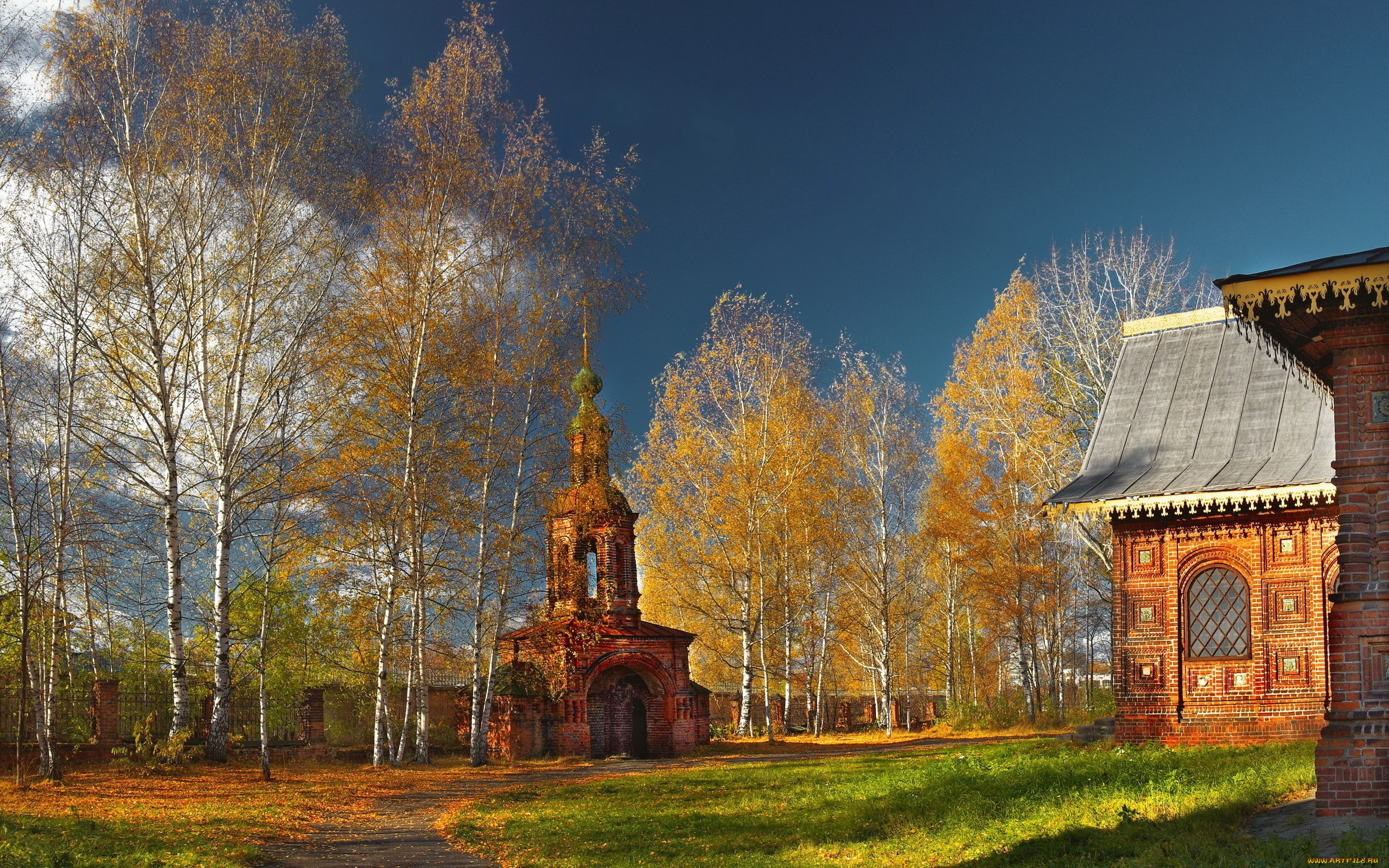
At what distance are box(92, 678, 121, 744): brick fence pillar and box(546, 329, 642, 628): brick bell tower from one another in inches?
335

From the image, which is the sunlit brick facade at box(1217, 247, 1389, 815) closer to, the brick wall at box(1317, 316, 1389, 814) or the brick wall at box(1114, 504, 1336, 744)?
the brick wall at box(1317, 316, 1389, 814)

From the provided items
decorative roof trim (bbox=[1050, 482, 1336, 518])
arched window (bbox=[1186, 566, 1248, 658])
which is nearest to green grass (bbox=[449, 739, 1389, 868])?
arched window (bbox=[1186, 566, 1248, 658])

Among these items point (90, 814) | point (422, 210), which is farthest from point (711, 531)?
point (90, 814)

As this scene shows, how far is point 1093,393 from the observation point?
3091cm

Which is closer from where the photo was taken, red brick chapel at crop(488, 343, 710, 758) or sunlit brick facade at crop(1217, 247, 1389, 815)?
sunlit brick facade at crop(1217, 247, 1389, 815)

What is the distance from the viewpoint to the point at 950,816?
434 inches

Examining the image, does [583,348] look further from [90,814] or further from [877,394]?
[90,814]

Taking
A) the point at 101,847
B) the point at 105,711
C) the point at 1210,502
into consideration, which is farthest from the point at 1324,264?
the point at 105,711

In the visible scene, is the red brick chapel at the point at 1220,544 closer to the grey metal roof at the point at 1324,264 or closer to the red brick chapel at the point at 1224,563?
the red brick chapel at the point at 1224,563

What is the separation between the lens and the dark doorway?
29.2 m

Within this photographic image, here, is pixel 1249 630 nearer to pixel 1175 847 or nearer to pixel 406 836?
pixel 1175 847

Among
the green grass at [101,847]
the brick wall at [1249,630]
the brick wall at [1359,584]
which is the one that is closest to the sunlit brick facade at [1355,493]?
the brick wall at [1359,584]

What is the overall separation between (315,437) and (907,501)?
2217 cm

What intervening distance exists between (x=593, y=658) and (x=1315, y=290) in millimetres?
21697
